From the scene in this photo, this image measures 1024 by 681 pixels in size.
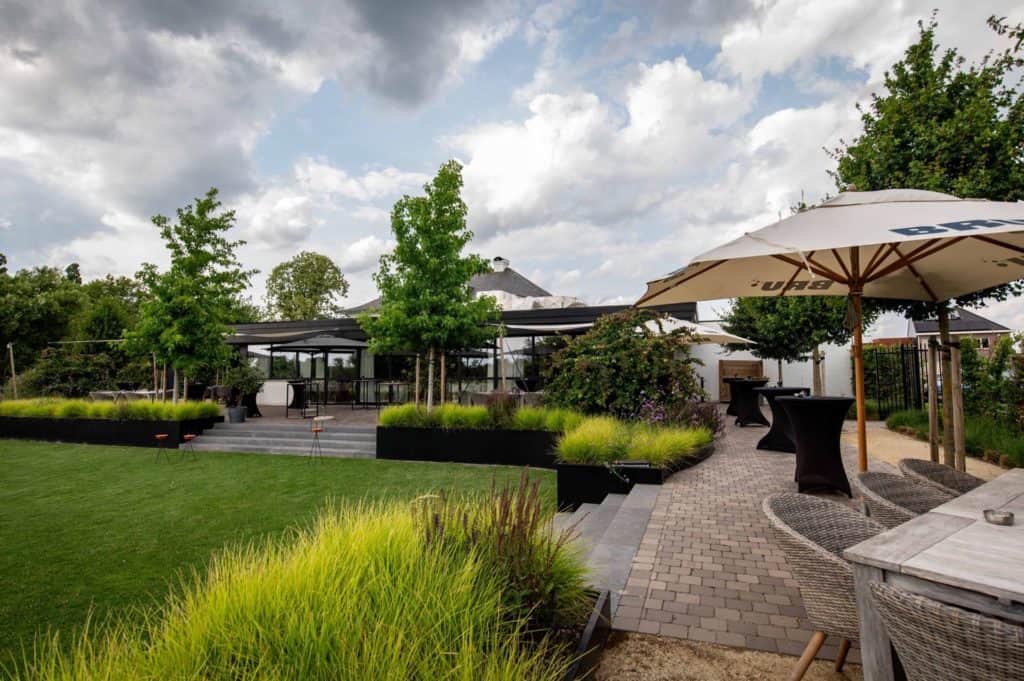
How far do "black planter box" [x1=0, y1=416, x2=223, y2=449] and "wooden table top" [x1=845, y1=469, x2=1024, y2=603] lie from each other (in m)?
12.5

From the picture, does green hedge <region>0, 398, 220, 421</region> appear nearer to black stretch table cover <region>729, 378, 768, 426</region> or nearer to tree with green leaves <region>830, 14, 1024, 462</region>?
black stretch table cover <region>729, 378, 768, 426</region>

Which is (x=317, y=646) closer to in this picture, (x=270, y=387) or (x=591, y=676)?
(x=591, y=676)

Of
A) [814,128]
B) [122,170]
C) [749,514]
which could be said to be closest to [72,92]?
[122,170]

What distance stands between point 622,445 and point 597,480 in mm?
632

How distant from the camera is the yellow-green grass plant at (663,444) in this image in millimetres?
6148

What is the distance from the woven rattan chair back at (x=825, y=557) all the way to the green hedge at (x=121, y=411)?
40.1 ft

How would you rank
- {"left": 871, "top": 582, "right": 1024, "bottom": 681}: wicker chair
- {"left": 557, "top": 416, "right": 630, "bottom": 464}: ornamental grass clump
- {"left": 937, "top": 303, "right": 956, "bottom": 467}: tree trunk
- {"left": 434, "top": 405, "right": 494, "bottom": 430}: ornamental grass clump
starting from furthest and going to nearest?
{"left": 434, "top": 405, "right": 494, "bottom": 430}: ornamental grass clump → {"left": 557, "top": 416, "right": 630, "bottom": 464}: ornamental grass clump → {"left": 937, "top": 303, "right": 956, "bottom": 467}: tree trunk → {"left": 871, "top": 582, "right": 1024, "bottom": 681}: wicker chair

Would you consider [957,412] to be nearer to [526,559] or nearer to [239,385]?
[526,559]

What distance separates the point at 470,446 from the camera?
8.67 m

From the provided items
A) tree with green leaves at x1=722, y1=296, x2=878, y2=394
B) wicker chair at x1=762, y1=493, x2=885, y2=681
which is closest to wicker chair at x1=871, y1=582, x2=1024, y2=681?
Answer: wicker chair at x1=762, y1=493, x2=885, y2=681

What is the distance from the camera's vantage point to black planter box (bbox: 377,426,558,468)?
821cm

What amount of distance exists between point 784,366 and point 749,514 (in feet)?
48.7

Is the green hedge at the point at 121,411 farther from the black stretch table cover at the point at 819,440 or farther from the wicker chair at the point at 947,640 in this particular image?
the wicker chair at the point at 947,640

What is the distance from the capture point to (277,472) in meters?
8.14
